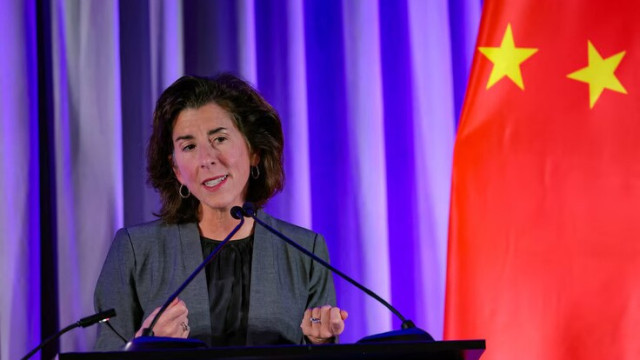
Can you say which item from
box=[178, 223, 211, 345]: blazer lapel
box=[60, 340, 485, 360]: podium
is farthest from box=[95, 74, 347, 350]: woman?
box=[60, 340, 485, 360]: podium

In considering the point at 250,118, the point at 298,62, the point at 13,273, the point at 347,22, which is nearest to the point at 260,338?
the point at 250,118

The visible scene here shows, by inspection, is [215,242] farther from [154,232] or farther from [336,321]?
[336,321]

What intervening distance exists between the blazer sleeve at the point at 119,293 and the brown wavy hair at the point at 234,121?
0.18m

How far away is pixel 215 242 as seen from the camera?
247 cm

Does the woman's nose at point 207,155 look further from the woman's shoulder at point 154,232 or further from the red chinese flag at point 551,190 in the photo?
the red chinese flag at point 551,190

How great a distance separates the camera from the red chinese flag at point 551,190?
2574mm

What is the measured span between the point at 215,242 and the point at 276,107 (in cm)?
71

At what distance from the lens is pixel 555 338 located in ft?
8.48

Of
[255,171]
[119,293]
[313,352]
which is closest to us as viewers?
[313,352]

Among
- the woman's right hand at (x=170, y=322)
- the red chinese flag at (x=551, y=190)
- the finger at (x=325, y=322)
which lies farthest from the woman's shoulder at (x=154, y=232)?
the red chinese flag at (x=551, y=190)

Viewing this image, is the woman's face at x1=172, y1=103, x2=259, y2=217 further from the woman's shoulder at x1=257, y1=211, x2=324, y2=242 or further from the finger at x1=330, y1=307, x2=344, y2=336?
the finger at x1=330, y1=307, x2=344, y2=336

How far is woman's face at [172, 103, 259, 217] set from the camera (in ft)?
8.05

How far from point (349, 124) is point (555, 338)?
107 cm

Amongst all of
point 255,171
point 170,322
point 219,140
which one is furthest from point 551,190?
point 170,322
